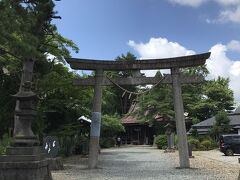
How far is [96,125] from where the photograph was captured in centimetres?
1845

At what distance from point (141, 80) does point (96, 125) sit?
9.91 ft

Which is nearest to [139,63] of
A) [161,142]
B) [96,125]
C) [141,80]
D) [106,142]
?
[141,80]

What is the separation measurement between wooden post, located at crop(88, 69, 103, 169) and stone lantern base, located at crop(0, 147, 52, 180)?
6519mm

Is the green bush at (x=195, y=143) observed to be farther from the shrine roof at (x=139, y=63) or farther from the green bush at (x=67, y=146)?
the shrine roof at (x=139, y=63)

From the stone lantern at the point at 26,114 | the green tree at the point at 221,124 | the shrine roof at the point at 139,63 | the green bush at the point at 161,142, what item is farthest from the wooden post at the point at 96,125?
the green tree at the point at 221,124

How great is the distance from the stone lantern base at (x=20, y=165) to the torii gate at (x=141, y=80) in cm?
672

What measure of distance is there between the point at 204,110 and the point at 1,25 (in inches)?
1655

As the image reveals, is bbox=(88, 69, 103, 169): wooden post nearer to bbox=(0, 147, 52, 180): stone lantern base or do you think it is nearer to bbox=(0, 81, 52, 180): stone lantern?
bbox=(0, 81, 52, 180): stone lantern

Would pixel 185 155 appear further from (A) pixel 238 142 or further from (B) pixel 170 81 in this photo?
(A) pixel 238 142

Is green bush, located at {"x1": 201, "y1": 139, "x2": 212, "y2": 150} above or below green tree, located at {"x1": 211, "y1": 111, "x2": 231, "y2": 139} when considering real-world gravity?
below

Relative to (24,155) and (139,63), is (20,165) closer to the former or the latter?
(24,155)

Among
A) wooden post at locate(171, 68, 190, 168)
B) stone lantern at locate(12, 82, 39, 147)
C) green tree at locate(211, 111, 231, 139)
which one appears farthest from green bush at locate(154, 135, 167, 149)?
stone lantern at locate(12, 82, 39, 147)

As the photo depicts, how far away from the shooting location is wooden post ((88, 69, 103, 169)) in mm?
18031

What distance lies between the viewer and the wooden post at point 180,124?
17484mm
